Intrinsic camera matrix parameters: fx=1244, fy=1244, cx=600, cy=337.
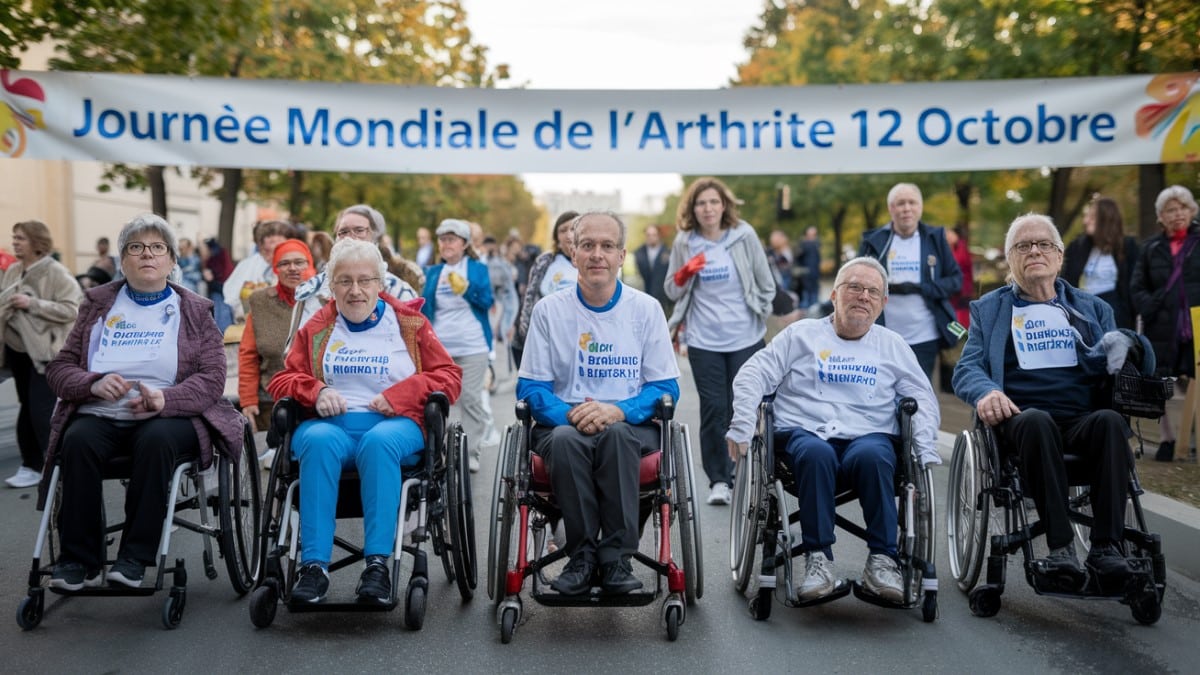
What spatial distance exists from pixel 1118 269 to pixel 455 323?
5170mm

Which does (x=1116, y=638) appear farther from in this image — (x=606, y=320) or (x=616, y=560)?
(x=606, y=320)

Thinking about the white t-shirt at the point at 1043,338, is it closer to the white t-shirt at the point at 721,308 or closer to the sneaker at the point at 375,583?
the white t-shirt at the point at 721,308

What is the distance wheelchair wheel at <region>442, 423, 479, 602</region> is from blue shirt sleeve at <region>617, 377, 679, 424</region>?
69 centimetres

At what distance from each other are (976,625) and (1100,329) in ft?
5.01

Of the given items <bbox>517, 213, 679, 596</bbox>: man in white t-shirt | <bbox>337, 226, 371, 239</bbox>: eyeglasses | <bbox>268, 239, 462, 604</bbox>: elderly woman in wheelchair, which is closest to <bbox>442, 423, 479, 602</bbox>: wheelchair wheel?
<bbox>268, 239, 462, 604</bbox>: elderly woman in wheelchair

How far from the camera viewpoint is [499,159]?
8.10 meters

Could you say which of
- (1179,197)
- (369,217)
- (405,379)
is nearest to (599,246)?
(405,379)

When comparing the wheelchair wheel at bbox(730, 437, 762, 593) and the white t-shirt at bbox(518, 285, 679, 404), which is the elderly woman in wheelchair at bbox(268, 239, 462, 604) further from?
the wheelchair wheel at bbox(730, 437, 762, 593)

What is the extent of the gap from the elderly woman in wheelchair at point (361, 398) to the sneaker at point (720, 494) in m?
2.56

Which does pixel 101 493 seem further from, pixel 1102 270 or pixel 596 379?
pixel 1102 270

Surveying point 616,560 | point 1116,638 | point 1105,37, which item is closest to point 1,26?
point 616,560

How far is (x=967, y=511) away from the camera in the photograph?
5.59 meters

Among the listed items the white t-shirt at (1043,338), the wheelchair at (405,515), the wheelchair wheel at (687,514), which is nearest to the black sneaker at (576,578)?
the wheelchair wheel at (687,514)

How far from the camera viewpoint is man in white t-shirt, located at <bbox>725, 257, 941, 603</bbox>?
16.4 feet
